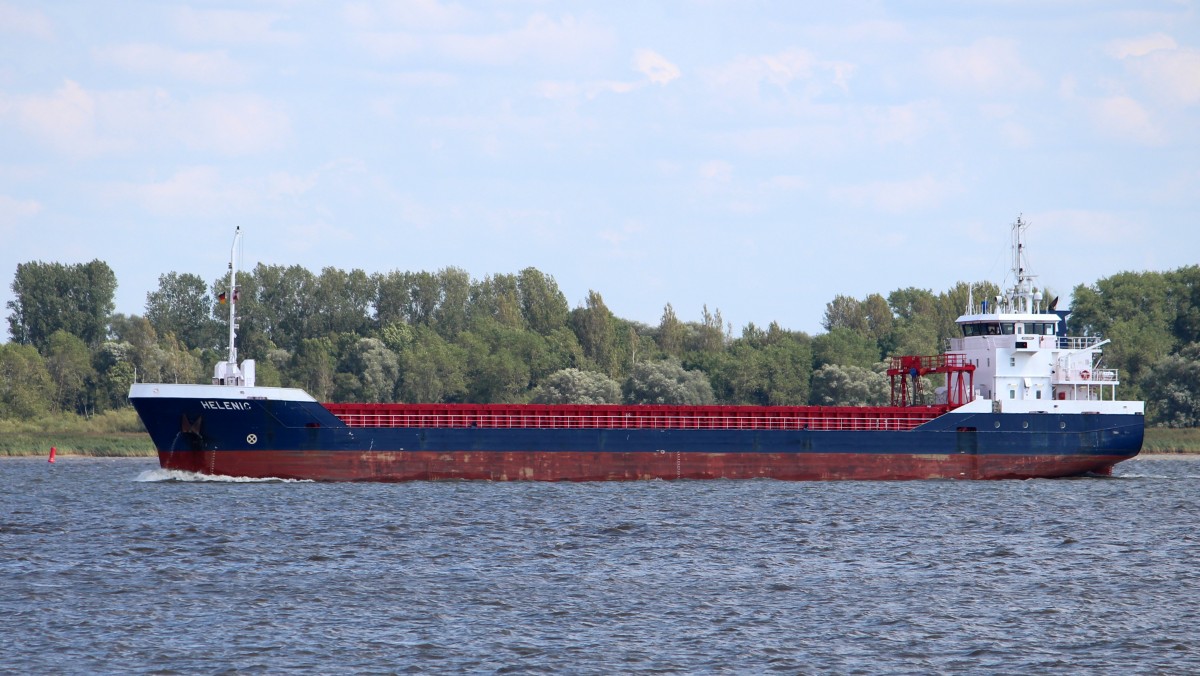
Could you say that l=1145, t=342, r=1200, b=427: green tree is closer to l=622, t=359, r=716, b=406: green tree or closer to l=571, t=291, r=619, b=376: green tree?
l=622, t=359, r=716, b=406: green tree

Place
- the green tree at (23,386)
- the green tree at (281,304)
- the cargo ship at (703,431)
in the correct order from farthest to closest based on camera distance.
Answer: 1. the green tree at (281,304)
2. the green tree at (23,386)
3. the cargo ship at (703,431)

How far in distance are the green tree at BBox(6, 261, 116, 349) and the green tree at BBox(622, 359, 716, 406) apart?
42.3 meters

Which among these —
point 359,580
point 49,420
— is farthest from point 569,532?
point 49,420

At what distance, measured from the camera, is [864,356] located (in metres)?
96.4

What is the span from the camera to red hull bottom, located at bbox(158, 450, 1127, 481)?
4425 centimetres

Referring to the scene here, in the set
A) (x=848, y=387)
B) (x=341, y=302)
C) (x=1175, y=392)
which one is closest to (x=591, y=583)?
(x=848, y=387)

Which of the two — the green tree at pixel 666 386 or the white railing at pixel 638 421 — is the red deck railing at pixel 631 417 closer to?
the white railing at pixel 638 421

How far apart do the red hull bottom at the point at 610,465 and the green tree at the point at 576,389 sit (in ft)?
116

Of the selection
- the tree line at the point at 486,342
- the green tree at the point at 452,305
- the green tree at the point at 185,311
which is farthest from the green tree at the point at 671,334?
the green tree at the point at 185,311

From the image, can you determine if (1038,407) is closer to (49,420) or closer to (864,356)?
(864,356)

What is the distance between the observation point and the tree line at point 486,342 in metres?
86.1

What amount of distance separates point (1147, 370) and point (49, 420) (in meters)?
71.1

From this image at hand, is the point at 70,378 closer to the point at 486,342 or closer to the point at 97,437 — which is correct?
the point at 97,437

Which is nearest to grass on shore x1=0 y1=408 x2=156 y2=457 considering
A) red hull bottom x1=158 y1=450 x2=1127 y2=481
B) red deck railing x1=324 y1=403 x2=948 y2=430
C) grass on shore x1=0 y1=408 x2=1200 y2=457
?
grass on shore x1=0 y1=408 x2=1200 y2=457
